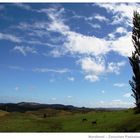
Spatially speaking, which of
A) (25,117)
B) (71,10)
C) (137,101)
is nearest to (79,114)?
(25,117)

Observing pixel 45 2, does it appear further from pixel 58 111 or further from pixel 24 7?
pixel 58 111

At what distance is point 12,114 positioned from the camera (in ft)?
174

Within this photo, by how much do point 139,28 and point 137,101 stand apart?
639cm

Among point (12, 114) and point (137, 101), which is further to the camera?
point (12, 114)

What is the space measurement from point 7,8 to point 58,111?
22163 millimetres

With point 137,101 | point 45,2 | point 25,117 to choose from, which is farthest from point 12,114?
point 45,2

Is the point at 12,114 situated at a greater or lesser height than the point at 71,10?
lesser

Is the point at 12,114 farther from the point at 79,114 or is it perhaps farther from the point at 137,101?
the point at 137,101
